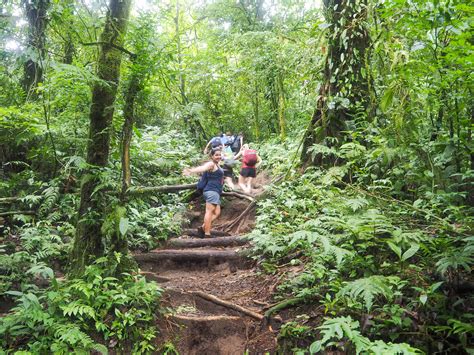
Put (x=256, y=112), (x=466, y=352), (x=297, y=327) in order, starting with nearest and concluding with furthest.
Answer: (x=466, y=352)
(x=297, y=327)
(x=256, y=112)

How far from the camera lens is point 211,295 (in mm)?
4762

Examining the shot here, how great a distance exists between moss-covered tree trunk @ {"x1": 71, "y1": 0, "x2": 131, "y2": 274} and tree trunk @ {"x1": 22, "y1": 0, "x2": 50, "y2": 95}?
3.54ft

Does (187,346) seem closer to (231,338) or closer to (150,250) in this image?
(231,338)

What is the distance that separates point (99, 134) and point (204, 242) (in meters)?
3.14

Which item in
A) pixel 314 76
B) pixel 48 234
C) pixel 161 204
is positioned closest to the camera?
pixel 48 234

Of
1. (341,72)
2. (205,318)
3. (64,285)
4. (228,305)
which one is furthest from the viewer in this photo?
(341,72)

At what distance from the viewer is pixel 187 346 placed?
4.06 m

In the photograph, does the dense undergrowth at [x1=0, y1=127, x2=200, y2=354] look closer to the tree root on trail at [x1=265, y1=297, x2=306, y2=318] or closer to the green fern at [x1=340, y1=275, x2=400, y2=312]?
the tree root on trail at [x1=265, y1=297, x2=306, y2=318]

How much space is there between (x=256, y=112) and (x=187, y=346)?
12.7m

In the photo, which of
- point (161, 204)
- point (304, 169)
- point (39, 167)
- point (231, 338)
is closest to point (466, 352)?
point (231, 338)

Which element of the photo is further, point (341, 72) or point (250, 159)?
point (250, 159)

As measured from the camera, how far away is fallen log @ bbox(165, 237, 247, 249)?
6707mm

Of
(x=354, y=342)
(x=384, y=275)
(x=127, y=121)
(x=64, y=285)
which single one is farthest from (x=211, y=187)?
(x=354, y=342)

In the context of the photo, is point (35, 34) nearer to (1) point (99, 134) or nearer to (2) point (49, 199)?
(1) point (99, 134)
